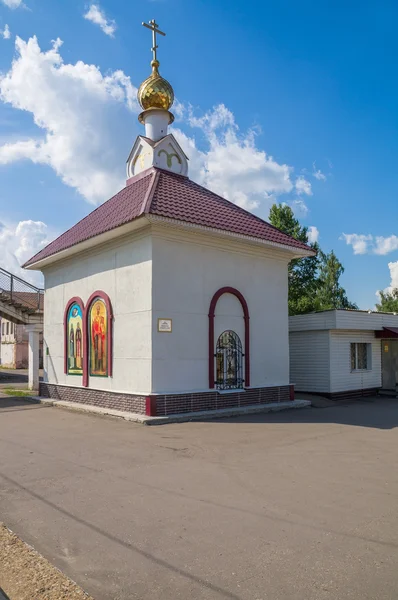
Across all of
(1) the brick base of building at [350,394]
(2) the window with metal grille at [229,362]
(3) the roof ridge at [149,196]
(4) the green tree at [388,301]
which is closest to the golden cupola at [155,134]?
(3) the roof ridge at [149,196]

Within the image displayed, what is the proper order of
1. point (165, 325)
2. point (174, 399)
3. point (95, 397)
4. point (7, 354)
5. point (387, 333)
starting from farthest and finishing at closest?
point (7, 354), point (387, 333), point (95, 397), point (165, 325), point (174, 399)

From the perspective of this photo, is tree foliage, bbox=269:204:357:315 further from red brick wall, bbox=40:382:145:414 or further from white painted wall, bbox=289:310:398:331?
red brick wall, bbox=40:382:145:414

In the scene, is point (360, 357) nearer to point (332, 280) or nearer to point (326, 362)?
point (326, 362)

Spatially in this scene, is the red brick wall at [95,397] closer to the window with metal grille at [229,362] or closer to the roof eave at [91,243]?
the window with metal grille at [229,362]

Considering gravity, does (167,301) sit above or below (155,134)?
below

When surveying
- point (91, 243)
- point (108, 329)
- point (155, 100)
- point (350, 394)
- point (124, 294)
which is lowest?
point (350, 394)

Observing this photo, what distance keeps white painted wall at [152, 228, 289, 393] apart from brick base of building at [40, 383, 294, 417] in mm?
248

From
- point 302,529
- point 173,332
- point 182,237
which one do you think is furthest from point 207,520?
point 182,237

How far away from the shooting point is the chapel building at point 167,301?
1227cm

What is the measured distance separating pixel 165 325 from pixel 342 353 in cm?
866

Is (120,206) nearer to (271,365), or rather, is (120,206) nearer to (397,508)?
(271,365)

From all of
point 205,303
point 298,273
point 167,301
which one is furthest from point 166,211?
point 298,273

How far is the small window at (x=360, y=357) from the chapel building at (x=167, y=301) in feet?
16.6

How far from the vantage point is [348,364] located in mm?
18469
